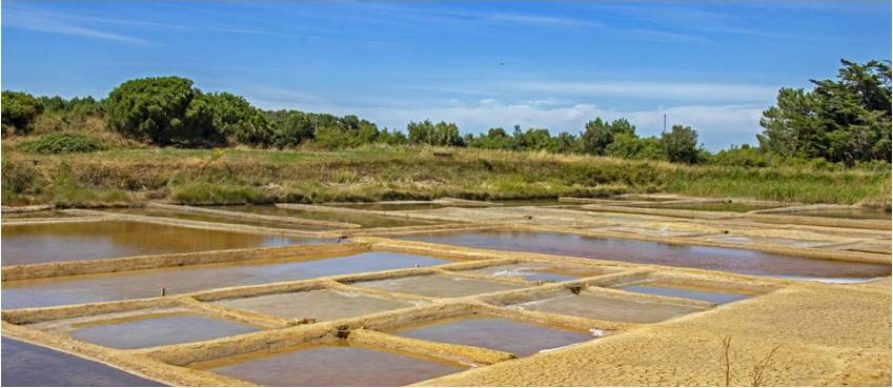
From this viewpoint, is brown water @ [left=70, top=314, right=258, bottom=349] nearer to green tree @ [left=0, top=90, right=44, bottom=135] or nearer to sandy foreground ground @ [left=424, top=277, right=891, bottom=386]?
sandy foreground ground @ [left=424, top=277, right=891, bottom=386]

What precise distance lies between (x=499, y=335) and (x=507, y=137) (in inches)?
1652

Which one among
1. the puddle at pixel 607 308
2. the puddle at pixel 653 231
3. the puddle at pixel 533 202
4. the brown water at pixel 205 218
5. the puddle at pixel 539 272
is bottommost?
the puddle at pixel 607 308

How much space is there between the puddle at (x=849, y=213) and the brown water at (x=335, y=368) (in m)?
15.8

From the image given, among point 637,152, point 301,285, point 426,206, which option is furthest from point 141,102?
point 301,285

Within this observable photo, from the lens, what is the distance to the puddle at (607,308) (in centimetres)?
695

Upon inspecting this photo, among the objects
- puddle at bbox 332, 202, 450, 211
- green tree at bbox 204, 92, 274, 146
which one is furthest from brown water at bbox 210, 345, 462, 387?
green tree at bbox 204, 92, 274, 146

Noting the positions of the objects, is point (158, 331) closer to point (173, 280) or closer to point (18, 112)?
point (173, 280)

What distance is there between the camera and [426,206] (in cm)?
2031

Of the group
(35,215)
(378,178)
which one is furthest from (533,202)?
(35,215)

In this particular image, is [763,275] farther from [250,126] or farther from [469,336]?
[250,126]

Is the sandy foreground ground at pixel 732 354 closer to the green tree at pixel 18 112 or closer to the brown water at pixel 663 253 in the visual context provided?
the brown water at pixel 663 253

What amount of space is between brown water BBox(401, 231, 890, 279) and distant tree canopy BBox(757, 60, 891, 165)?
24210 millimetres

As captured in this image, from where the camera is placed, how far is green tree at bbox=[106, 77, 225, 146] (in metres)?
30.8

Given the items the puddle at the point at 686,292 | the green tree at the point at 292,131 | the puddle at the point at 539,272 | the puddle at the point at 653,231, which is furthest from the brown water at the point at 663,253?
the green tree at the point at 292,131
